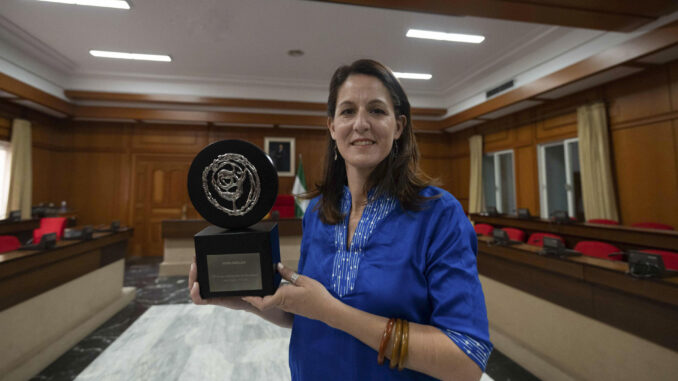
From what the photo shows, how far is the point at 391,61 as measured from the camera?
17.8 ft

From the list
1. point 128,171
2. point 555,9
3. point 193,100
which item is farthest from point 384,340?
point 128,171

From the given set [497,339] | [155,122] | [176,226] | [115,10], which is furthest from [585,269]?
[155,122]

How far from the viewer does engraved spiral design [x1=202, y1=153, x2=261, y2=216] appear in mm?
763

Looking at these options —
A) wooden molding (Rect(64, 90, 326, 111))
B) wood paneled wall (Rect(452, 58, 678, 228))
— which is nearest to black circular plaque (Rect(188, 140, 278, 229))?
wood paneled wall (Rect(452, 58, 678, 228))

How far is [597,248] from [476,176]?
4234 mm

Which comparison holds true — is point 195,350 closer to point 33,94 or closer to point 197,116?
point 197,116

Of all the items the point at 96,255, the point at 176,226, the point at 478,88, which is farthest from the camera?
the point at 478,88

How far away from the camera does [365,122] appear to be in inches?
29.1

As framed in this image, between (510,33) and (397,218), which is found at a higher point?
(510,33)

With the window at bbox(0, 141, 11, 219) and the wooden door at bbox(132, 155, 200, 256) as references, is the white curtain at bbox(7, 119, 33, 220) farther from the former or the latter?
Answer: the wooden door at bbox(132, 155, 200, 256)

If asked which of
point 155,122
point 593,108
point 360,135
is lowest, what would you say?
point 360,135

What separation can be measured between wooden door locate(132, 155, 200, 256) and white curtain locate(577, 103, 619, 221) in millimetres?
7336

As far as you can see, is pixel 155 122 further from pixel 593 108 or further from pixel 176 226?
pixel 593 108

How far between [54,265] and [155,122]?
508cm
